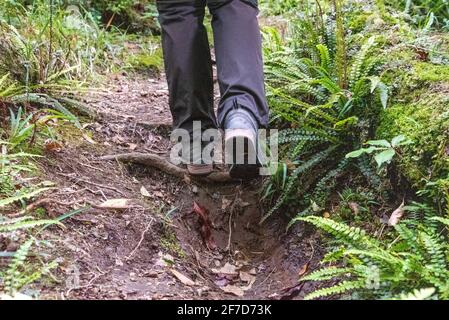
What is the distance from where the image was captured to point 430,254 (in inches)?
86.4

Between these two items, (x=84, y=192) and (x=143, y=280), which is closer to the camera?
(x=143, y=280)

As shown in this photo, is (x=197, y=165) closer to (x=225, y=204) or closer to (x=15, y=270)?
(x=225, y=204)

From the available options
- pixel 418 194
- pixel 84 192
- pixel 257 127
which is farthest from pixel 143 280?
pixel 418 194

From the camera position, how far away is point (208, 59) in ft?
10.2

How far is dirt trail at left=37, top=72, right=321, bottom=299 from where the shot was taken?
7.96 feet

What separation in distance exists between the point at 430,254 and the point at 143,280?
1.18 metres

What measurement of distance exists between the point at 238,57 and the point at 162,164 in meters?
1.01

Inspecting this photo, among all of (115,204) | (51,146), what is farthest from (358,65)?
(51,146)

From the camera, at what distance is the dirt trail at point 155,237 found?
2426mm

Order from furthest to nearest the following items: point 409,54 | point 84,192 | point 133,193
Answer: point 409,54 → point 133,193 → point 84,192

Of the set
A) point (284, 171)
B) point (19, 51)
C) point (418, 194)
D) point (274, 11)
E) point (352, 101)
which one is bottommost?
point (418, 194)

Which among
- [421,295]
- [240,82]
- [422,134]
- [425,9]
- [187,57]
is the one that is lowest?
[421,295]

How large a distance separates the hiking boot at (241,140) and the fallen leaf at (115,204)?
0.59 metres
